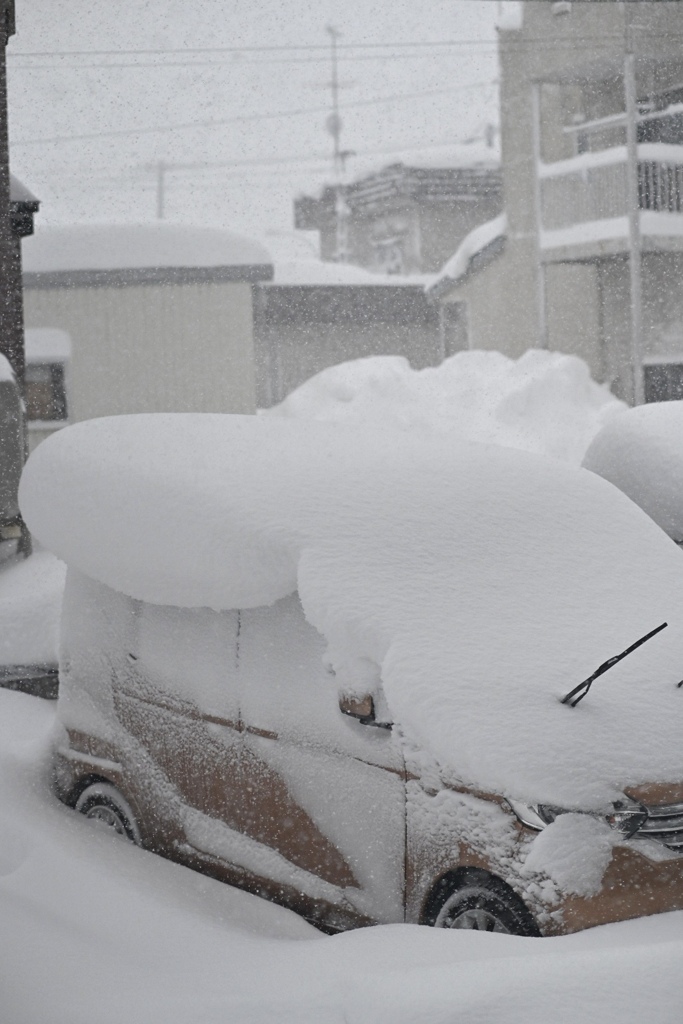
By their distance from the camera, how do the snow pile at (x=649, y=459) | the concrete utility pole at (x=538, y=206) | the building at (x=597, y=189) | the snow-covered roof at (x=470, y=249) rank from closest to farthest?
the snow pile at (x=649, y=459) → the building at (x=597, y=189) → the concrete utility pole at (x=538, y=206) → the snow-covered roof at (x=470, y=249)

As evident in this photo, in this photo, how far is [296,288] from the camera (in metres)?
23.0

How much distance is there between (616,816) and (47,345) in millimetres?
14974

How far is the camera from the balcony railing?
1734 cm

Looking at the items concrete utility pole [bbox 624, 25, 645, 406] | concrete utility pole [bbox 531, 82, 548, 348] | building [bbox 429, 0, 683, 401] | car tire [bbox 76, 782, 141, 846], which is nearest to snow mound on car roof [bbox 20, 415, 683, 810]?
car tire [bbox 76, 782, 141, 846]

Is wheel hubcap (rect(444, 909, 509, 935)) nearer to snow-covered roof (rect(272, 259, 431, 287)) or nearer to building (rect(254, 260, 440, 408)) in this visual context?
building (rect(254, 260, 440, 408))

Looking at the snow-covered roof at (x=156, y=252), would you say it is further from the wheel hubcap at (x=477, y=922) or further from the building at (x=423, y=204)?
the building at (x=423, y=204)

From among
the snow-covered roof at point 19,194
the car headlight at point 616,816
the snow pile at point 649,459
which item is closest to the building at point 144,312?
the snow-covered roof at point 19,194

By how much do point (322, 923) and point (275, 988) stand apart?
28.7 inches

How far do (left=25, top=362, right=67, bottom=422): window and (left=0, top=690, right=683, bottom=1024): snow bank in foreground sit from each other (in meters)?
13.1

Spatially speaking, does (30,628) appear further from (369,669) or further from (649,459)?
(649,459)

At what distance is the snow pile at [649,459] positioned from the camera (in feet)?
19.6

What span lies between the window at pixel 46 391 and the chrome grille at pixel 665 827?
14.5 m

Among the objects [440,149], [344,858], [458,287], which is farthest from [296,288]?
[344,858]

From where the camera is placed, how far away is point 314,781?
342 cm
